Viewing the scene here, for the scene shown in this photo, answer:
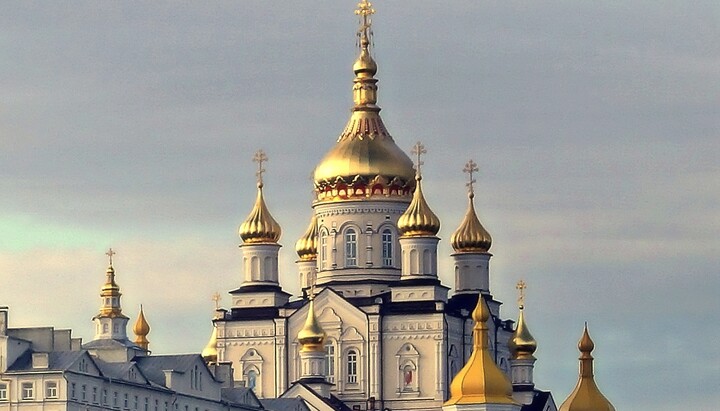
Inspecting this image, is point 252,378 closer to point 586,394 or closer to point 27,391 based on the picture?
point 586,394

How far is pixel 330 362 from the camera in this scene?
114 meters

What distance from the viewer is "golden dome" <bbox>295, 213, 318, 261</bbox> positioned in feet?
385

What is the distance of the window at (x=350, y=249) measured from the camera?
115 metres

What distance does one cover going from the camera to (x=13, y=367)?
97000mm

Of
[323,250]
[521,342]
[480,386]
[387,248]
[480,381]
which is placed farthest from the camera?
[521,342]

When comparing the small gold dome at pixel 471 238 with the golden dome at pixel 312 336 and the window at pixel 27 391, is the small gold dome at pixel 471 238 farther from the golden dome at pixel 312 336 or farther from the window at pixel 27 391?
the window at pixel 27 391

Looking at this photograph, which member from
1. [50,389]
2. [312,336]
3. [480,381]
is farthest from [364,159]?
[50,389]

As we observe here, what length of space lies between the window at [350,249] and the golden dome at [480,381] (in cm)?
588

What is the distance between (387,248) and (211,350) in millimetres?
8073

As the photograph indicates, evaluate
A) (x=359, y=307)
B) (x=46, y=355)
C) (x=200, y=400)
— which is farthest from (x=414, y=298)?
(x=46, y=355)

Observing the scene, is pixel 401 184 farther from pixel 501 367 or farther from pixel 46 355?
pixel 46 355

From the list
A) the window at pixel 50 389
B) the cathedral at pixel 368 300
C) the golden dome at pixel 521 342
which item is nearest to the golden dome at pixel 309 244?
the cathedral at pixel 368 300

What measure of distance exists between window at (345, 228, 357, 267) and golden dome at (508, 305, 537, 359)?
6.00m

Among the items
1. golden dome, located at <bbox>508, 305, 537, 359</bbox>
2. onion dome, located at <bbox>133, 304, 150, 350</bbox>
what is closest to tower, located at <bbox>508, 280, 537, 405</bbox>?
golden dome, located at <bbox>508, 305, 537, 359</bbox>
